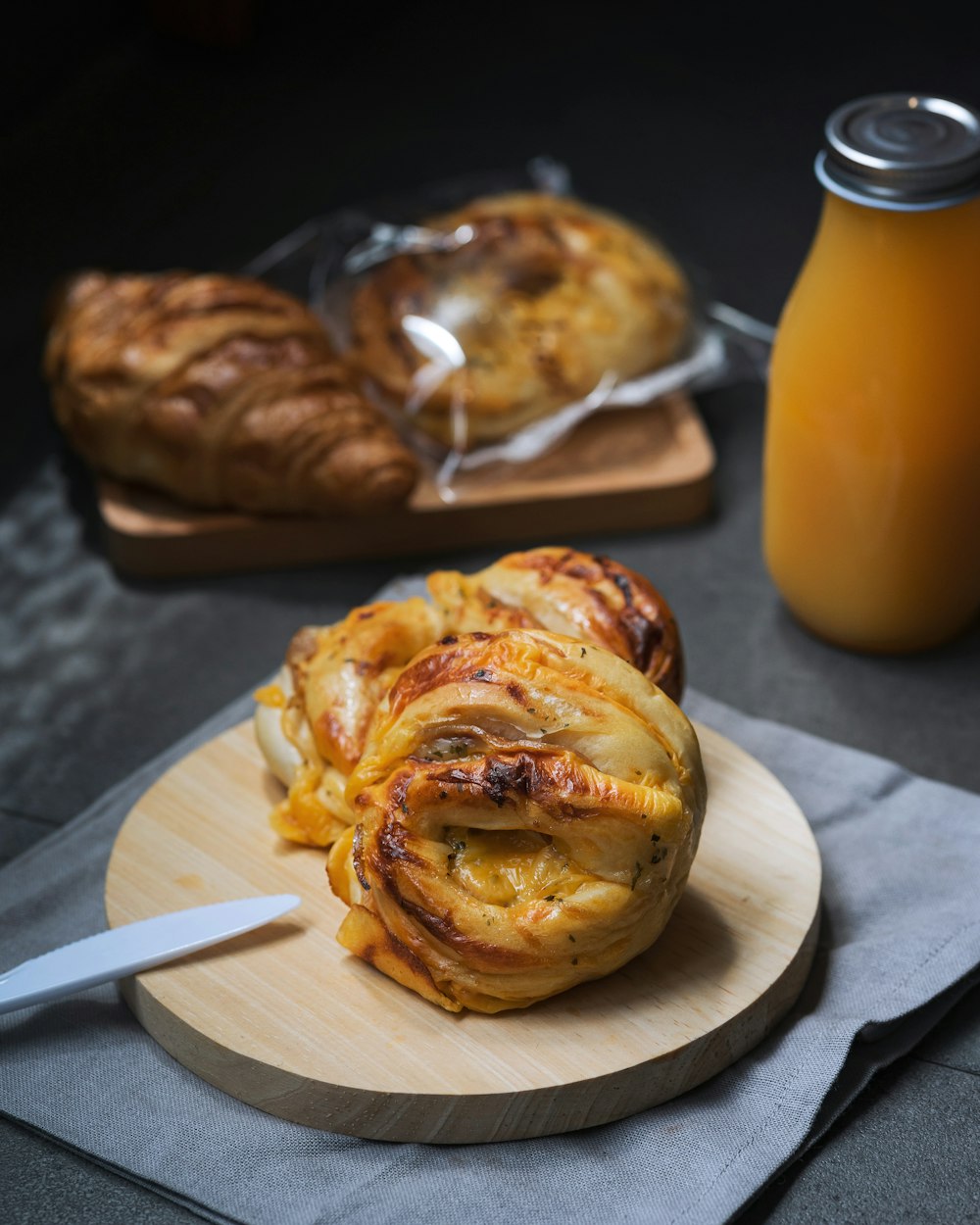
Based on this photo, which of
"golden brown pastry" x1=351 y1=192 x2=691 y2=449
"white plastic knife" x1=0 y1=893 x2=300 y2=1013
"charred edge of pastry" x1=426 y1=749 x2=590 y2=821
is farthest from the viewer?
"golden brown pastry" x1=351 y1=192 x2=691 y2=449

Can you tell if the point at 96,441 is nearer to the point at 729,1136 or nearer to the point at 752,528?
the point at 752,528

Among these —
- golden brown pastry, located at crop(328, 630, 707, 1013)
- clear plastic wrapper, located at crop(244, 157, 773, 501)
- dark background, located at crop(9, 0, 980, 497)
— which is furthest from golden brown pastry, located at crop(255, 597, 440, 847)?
dark background, located at crop(9, 0, 980, 497)

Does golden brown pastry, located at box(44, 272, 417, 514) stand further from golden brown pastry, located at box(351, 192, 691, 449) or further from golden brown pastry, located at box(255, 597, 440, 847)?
golden brown pastry, located at box(255, 597, 440, 847)

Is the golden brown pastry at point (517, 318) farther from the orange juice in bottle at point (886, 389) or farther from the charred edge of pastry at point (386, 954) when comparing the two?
the charred edge of pastry at point (386, 954)

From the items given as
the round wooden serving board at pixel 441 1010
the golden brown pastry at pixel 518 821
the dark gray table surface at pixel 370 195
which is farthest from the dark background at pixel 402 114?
the golden brown pastry at pixel 518 821

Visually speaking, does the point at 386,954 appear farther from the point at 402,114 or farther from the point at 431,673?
the point at 402,114

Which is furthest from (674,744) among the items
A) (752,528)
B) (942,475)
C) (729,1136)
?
(752,528)
